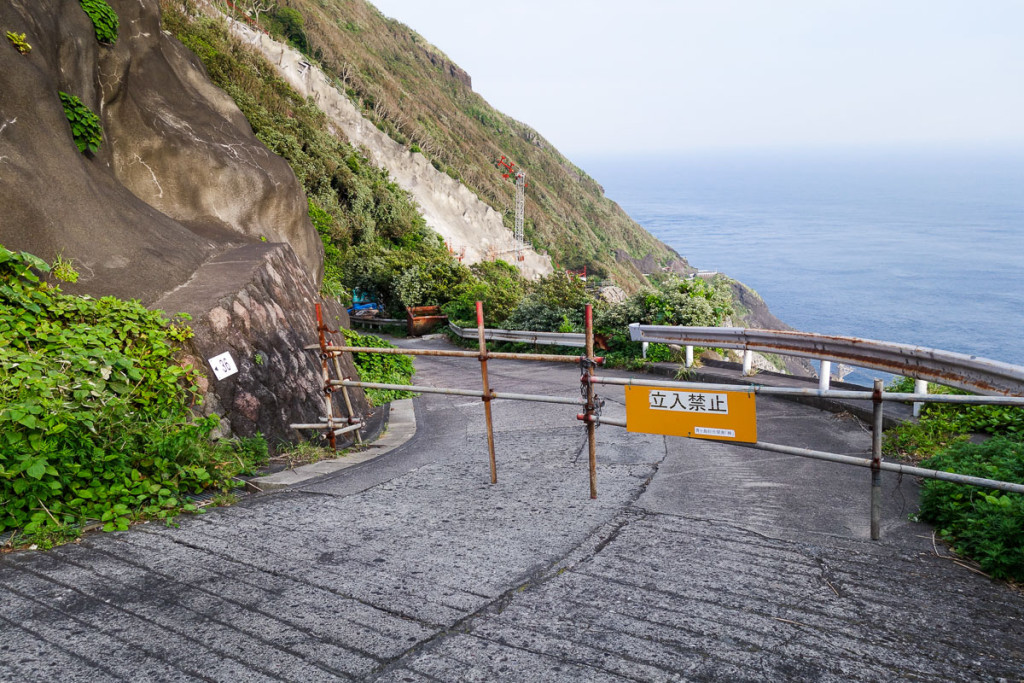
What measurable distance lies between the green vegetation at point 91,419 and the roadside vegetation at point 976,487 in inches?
217

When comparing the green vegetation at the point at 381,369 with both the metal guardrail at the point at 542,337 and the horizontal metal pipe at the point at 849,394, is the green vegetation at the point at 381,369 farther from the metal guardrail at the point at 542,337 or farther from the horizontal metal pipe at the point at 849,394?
the horizontal metal pipe at the point at 849,394

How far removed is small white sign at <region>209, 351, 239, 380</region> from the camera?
7.05 m

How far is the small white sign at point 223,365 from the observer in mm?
7051

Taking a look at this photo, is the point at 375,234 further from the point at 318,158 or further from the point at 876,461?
the point at 876,461

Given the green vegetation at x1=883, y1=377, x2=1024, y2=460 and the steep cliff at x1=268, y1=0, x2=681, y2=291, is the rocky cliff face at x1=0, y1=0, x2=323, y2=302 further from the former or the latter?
the steep cliff at x1=268, y1=0, x2=681, y2=291

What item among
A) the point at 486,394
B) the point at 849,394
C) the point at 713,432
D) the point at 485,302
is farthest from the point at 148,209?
the point at 485,302

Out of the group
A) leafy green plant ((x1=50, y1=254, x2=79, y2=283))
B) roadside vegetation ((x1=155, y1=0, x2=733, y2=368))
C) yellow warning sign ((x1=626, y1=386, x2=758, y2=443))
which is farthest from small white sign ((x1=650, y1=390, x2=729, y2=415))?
roadside vegetation ((x1=155, y1=0, x2=733, y2=368))

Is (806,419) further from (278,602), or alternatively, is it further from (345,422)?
(278,602)

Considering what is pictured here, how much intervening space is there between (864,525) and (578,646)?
8.79 feet

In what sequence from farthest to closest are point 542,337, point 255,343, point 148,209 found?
point 542,337 < point 148,209 < point 255,343

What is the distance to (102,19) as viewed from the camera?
470 inches

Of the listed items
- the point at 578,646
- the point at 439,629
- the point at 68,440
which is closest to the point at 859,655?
the point at 578,646

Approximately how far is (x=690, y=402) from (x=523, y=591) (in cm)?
187

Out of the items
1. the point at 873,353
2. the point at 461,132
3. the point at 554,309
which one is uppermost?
the point at 461,132
